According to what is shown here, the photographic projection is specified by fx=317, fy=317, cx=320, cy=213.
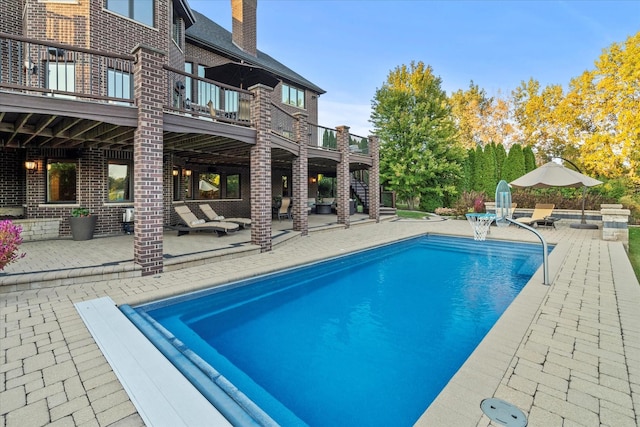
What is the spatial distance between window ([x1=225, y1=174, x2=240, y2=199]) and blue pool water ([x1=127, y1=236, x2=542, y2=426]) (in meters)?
9.75

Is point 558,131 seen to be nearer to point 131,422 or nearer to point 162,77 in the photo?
point 162,77

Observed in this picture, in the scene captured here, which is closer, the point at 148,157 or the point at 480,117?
the point at 148,157

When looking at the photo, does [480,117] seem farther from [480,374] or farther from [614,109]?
[480,374]

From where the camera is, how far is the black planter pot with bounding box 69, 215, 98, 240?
944cm

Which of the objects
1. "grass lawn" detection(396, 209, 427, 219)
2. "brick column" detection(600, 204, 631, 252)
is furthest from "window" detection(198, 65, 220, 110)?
"brick column" detection(600, 204, 631, 252)

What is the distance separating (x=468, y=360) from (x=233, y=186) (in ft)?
49.9

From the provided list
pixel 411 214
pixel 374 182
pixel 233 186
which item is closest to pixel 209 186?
pixel 233 186

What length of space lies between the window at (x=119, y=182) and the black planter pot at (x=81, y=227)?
146 cm

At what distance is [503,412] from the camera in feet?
7.80

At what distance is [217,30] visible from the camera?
18875 millimetres

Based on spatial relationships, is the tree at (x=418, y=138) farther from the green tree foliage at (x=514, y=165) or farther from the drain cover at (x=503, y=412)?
→ the drain cover at (x=503, y=412)

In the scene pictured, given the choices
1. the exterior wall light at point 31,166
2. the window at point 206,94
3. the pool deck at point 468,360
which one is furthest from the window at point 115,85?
the pool deck at point 468,360

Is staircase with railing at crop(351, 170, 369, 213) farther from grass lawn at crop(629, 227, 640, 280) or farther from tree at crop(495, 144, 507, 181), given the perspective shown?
grass lawn at crop(629, 227, 640, 280)

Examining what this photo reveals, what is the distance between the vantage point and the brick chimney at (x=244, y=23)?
1862cm
